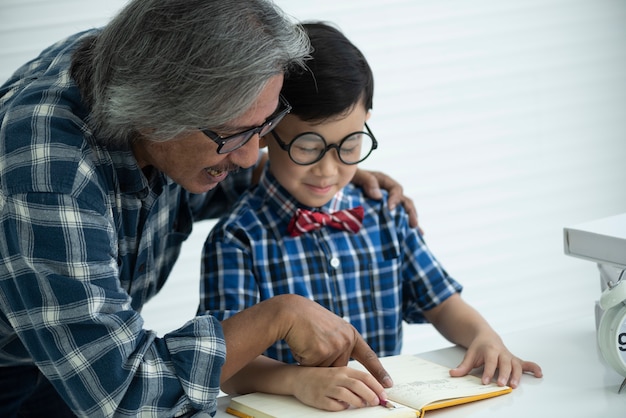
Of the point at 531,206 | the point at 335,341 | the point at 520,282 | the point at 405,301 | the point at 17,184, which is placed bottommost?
the point at 520,282

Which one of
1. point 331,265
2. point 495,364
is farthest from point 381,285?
point 495,364

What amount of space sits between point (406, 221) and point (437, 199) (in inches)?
65.8

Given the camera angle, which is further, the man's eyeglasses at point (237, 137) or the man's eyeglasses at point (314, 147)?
the man's eyeglasses at point (314, 147)

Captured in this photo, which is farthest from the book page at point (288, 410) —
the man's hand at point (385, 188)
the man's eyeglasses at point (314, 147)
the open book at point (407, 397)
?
the man's hand at point (385, 188)

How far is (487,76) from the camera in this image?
356 cm

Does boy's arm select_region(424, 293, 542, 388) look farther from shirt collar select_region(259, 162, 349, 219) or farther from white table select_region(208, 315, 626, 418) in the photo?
shirt collar select_region(259, 162, 349, 219)

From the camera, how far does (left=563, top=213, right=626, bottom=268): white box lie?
159 cm

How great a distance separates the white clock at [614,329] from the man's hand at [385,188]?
54 cm

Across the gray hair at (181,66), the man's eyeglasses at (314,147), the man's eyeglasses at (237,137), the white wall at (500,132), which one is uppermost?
the gray hair at (181,66)

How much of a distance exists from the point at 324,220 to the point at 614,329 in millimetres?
649

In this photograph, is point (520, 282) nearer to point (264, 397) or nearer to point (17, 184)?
point (264, 397)

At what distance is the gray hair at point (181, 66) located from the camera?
1.34 metres

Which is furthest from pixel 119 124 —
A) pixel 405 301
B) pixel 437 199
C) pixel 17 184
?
pixel 437 199

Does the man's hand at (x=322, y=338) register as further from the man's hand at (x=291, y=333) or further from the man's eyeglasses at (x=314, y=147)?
the man's eyeglasses at (x=314, y=147)
